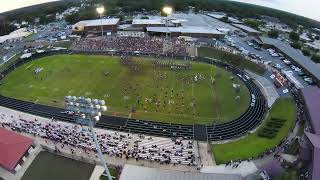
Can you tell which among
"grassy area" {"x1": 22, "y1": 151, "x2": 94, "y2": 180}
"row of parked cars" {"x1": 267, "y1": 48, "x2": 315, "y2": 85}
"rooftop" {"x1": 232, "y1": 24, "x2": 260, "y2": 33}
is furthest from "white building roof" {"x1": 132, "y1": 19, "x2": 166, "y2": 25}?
"grassy area" {"x1": 22, "y1": 151, "x2": 94, "y2": 180}

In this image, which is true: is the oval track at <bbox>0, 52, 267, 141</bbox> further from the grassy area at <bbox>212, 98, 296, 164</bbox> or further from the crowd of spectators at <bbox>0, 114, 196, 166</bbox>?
the grassy area at <bbox>212, 98, 296, 164</bbox>

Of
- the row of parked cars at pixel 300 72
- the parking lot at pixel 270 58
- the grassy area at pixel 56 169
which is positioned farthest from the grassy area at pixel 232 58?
the grassy area at pixel 56 169

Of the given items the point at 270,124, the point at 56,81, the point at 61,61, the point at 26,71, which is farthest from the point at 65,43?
the point at 270,124

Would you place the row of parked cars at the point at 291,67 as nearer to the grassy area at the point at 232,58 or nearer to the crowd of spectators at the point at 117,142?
the grassy area at the point at 232,58

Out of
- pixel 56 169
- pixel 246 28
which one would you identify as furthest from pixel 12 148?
pixel 246 28

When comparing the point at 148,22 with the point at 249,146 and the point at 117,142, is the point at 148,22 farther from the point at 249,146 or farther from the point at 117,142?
the point at 249,146

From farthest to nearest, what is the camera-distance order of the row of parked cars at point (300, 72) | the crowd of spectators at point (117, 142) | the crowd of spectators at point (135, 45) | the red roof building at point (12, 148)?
1. the crowd of spectators at point (135, 45)
2. the row of parked cars at point (300, 72)
3. the crowd of spectators at point (117, 142)
4. the red roof building at point (12, 148)

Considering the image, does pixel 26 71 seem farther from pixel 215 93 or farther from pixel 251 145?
pixel 251 145

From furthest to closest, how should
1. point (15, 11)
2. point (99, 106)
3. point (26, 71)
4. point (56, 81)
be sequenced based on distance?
1. point (15, 11)
2. point (26, 71)
3. point (56, 81)
4. point (99, 106)
